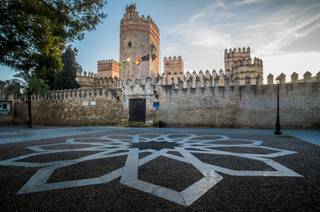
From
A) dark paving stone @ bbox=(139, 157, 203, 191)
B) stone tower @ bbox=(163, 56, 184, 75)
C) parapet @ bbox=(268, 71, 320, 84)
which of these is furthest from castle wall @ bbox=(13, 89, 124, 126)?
stone tower @ bbox=(163, 56, 184, 75)

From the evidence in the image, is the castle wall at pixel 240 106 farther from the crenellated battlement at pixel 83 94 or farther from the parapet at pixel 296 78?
the crenellated battlement at pixel 83 94

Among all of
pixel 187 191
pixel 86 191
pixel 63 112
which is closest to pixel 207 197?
pixel 187 191

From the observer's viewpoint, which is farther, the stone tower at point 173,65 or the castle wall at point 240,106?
the stone tower at point 173,65

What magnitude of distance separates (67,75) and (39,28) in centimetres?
2624

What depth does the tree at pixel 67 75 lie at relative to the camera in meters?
28.7

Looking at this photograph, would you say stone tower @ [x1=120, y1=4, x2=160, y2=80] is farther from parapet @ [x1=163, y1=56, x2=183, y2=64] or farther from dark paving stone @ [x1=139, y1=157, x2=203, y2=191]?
dark paving stone @ [x1=139, y1=157, x2=203, y2=191]

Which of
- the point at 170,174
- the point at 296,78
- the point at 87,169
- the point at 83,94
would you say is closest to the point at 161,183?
the point at 170,174

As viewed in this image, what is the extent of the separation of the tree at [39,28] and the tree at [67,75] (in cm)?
2329

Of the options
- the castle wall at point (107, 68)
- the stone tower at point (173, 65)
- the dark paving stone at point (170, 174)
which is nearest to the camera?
the dark paving stone at point (170, 174)

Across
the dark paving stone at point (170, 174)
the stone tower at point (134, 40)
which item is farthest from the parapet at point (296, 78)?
the stone tower at point (134, 40)

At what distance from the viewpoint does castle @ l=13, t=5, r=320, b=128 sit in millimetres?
13734

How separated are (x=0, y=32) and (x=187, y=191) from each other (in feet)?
26.3

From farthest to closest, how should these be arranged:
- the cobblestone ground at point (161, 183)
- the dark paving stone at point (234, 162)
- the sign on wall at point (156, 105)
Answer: the sign on wall at point (156, 105)
the dark paving stone at point (234, 162)
the cobblestone ground at point (161, 183)

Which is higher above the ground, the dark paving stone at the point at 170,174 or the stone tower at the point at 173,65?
the stone tower at the point at 173,65
